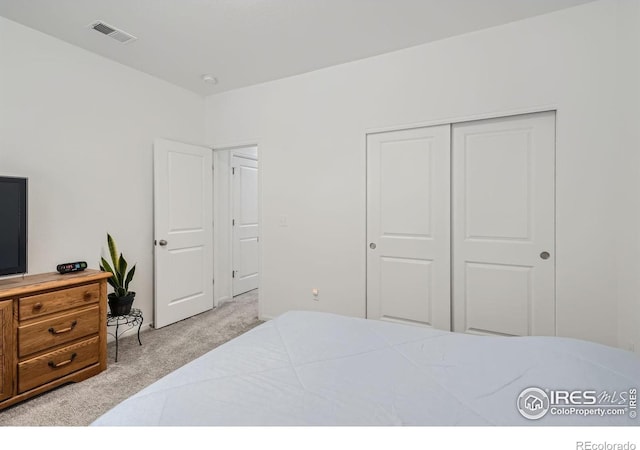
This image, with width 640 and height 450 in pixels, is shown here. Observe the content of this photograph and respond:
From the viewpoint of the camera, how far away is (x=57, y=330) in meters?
2.19

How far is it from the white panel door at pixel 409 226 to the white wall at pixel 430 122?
12cm

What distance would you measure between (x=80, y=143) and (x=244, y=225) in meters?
2.27

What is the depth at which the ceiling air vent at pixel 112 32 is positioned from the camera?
246cm

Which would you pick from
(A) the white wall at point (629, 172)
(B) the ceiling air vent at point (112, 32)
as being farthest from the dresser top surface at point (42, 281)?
(A) the white wall at point (629, 172)

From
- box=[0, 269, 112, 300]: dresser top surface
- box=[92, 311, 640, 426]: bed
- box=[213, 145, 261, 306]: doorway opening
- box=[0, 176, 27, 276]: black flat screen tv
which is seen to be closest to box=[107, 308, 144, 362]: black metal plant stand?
box=[0, 269, 112, 300]: dresser top surface

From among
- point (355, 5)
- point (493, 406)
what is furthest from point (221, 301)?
point (493, 406)

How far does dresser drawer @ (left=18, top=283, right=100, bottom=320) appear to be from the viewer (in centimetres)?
203

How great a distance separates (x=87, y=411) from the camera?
6.37ft

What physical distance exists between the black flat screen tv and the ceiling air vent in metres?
1.25

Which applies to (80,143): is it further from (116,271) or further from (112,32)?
(116,271)

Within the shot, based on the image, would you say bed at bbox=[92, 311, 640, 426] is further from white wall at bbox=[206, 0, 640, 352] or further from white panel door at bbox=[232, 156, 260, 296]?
white panel door at bbox=[232, 156, 260, 296]

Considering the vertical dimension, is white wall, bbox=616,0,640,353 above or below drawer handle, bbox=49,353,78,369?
above

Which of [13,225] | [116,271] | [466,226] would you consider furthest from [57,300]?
[466,226]

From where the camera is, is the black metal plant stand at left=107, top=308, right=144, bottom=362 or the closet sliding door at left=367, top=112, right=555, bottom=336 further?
the black metal plant stand at left=107, top=308, right=144, bottom=362
